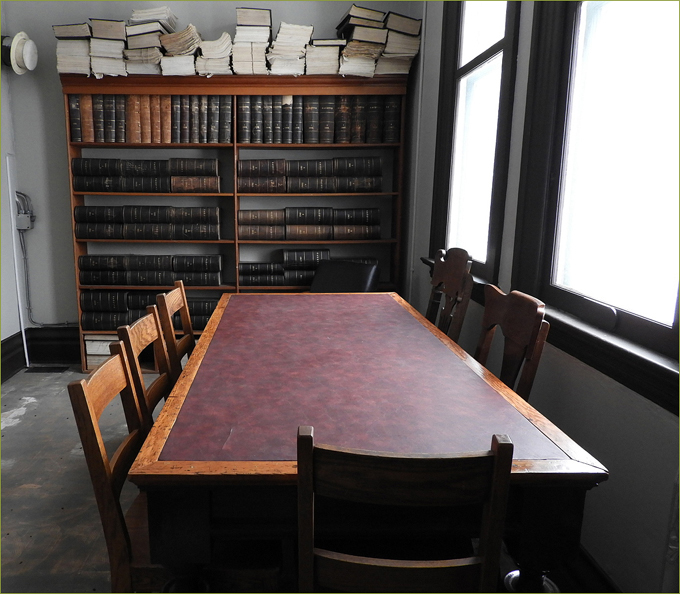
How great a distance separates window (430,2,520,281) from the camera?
8.13 feet

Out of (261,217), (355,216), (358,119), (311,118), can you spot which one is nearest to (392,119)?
(358,119)

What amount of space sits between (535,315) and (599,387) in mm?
317

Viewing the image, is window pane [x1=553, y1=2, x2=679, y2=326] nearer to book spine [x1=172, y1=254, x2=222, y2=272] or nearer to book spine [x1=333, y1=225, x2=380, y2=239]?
book spine [x1=333, y1=225, x2=380, y2=239]

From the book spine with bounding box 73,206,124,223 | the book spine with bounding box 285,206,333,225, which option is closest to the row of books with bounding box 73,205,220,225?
the book spine with bounding box 73,206,124,223

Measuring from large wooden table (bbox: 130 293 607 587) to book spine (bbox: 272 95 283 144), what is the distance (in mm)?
2501

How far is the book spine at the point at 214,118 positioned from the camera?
3.87 metres

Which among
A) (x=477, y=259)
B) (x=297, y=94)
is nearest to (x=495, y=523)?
(x=477, y=259)

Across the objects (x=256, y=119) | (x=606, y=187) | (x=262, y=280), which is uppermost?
(x=256, y=119)

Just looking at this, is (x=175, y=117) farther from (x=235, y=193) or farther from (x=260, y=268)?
(x=260, y=268)

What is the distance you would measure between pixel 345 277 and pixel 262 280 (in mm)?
704

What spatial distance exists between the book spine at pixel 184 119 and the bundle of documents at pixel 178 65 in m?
0.18

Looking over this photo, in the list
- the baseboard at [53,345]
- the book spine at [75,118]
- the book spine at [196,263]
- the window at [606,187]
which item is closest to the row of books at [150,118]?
the book spine at [75,118]

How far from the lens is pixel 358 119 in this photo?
3.94m

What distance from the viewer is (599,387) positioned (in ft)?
5.38
